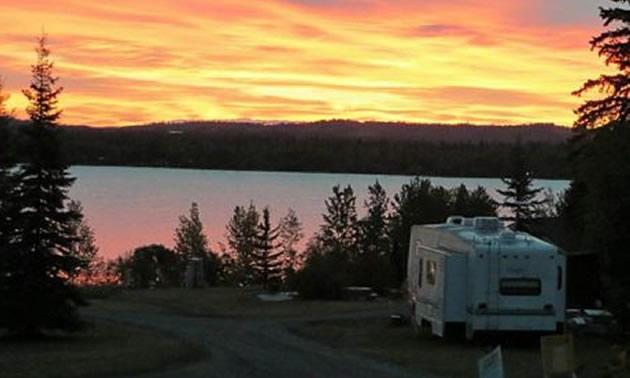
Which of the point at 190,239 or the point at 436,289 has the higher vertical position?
the point at 436,289

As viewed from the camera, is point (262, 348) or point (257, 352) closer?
point (257, 352)

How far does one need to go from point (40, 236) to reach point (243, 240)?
133 feet

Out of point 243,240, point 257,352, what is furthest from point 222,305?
point 243,240

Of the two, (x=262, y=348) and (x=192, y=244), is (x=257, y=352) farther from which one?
(x=192, y=244)

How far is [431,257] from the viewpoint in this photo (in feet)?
70.5

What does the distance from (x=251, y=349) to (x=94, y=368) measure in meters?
4.54

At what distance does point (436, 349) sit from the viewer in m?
19.8

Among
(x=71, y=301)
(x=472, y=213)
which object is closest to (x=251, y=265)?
(x=472, y=213)

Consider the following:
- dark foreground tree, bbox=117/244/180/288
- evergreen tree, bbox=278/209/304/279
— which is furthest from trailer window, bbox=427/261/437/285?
evergreen tree, bbox=278/209/304/279

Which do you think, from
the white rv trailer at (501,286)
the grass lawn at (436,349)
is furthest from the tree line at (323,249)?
the white rv trailer at (501,286)

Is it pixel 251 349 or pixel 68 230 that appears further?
pixel 68 230

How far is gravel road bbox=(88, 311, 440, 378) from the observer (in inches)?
650

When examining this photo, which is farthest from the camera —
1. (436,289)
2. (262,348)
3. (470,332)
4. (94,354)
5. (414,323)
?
(414,323)

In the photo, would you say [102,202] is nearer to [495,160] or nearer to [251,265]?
[495,160]
